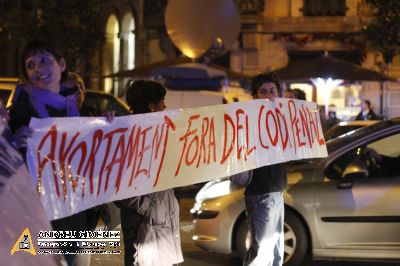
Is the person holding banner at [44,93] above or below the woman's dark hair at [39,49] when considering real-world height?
below

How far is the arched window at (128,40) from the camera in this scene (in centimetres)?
2781

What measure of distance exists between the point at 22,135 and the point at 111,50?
26121 millimetres

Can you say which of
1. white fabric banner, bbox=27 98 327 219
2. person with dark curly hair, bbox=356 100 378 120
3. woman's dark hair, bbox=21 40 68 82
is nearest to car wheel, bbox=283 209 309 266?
white fabric banner, bbox=27 98 327 219

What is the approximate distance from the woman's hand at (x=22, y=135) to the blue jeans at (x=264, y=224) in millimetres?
2273

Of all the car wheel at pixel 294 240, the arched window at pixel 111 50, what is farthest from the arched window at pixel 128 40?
the car wheel at pixel 294 240

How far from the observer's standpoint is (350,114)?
22.4 metres

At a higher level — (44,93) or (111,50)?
(44,93)

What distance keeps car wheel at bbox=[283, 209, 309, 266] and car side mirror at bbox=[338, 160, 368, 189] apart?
0.55m

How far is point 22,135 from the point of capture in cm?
330

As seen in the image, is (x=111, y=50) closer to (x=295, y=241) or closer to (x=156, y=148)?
(x=295, y=241)

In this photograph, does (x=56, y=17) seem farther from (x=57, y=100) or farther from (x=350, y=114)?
(x=57, y=100)

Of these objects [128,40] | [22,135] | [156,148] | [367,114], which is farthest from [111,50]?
[22,135]

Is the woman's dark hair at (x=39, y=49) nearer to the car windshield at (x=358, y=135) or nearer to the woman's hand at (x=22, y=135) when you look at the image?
the woman's hand at (x=22, y=135)

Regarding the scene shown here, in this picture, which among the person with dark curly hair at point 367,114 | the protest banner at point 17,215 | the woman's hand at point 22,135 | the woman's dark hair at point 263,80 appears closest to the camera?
the protest banner at point 17,215
